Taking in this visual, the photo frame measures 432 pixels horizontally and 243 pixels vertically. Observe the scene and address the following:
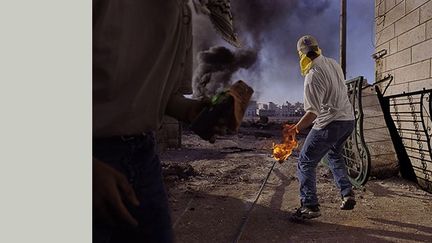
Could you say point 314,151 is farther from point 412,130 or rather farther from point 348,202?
point 412,130

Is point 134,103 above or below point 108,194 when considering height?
above

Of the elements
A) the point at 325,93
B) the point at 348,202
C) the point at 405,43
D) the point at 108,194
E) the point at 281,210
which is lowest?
the point at 281,210

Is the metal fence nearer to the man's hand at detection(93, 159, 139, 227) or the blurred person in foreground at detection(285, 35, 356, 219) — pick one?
the blurred person in foreground at detection(285, 35, 356, 219)

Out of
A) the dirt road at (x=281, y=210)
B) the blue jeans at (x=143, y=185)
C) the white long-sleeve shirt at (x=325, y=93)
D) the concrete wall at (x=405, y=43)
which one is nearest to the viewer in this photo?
the blue jeans at (x=143, y=185)

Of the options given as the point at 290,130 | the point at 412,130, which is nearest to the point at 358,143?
the point at 412,130

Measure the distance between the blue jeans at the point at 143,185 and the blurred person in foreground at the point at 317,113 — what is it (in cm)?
277

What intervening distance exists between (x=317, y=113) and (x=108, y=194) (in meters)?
3.28

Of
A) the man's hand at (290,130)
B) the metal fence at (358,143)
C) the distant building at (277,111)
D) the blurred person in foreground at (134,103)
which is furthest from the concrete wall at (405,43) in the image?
the distant building at (277,111)

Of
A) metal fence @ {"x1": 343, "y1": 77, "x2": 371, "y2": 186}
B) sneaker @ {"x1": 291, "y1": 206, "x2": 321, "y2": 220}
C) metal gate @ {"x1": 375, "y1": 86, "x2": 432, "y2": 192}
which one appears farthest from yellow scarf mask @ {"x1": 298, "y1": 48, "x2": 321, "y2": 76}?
metal gate @ {"x1": 375, "y1": 86, "x2": 432, "y2": 192}

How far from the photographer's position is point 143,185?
1.22 metres

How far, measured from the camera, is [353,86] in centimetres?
502

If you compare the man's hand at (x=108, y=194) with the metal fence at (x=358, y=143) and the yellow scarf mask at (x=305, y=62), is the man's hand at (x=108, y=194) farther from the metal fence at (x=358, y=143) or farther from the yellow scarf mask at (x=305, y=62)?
the metal fence at (x=358, y=143)

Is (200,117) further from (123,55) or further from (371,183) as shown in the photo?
(371,183)

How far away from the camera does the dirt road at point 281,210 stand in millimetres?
3527
